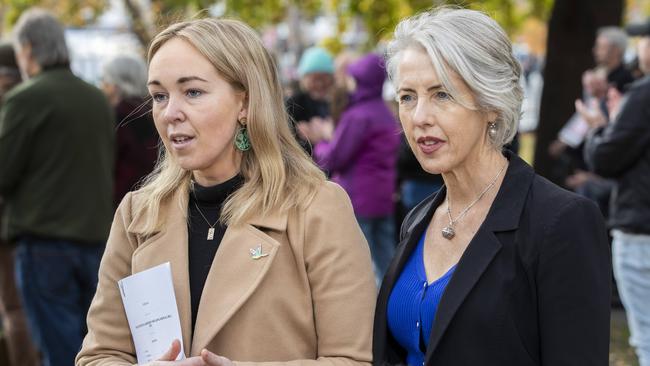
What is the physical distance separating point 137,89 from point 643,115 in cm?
358

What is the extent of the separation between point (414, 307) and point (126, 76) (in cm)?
468

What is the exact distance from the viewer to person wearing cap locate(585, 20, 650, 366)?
16.7ft

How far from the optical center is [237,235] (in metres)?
2.80

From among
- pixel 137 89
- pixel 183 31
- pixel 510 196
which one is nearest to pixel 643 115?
pixel 510 196

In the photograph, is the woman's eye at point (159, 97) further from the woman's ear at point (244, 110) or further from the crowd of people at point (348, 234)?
the woman's ear at point (244, 110)

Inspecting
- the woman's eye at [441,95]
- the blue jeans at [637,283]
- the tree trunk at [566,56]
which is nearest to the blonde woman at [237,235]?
the woman's eye at [441,95]

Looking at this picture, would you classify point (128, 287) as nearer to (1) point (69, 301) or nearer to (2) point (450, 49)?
(2) point (450, 49)

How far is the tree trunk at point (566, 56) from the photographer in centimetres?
1002

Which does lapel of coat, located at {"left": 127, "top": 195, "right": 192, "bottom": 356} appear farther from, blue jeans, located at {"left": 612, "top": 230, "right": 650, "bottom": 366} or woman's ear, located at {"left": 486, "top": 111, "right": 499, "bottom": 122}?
blue jeans, located at {"left": 612, "top": 230, "right": 650, "bottom": 366}

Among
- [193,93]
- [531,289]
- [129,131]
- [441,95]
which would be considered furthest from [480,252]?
[129,131]

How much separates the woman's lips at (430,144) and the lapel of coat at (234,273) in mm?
440

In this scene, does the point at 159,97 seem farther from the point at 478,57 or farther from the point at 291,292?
the point at 478,57

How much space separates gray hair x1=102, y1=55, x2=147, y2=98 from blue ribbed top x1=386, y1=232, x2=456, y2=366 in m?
4.48

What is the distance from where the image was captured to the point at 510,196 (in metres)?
2.63
